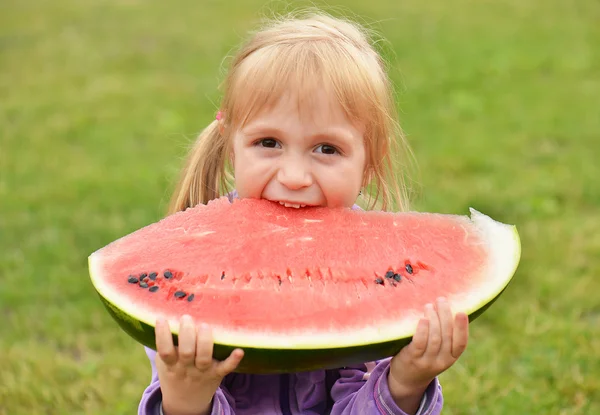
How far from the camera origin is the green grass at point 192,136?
137 inches

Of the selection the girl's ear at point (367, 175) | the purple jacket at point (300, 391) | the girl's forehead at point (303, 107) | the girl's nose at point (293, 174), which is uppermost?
the girl's forehead at point (303, 107)

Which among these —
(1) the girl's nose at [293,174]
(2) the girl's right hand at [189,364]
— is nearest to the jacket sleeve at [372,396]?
(2) the girl's right hand at [189,364]

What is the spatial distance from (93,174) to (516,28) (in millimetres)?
6018

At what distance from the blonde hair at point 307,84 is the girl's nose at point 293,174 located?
0.17 metres

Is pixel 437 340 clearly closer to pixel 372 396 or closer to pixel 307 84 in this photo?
pixel 372 396

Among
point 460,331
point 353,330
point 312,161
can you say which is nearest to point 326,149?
point 312,161

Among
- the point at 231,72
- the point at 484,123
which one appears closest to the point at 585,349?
the point at 231,72

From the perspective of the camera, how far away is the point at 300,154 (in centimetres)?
225

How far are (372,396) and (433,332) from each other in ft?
1.11

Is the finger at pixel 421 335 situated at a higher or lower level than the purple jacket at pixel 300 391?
higher

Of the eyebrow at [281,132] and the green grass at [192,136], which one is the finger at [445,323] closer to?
the eyebrow at [281,132]

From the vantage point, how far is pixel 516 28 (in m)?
9.83

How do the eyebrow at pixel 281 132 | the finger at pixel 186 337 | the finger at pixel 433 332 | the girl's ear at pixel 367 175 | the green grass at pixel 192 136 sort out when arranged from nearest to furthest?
the finger at pixel 186 337, the finger at pixel 433 332, the eyebrow at pixel 281 132, the girl's ear at pixel 367 175, the green grass at pixel 192 136

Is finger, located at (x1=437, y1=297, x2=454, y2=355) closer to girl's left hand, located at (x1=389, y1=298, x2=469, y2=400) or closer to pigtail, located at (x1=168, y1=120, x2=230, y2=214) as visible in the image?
girl's left hand, located at (x1=389, y1=298, x2=469, y2=400)
